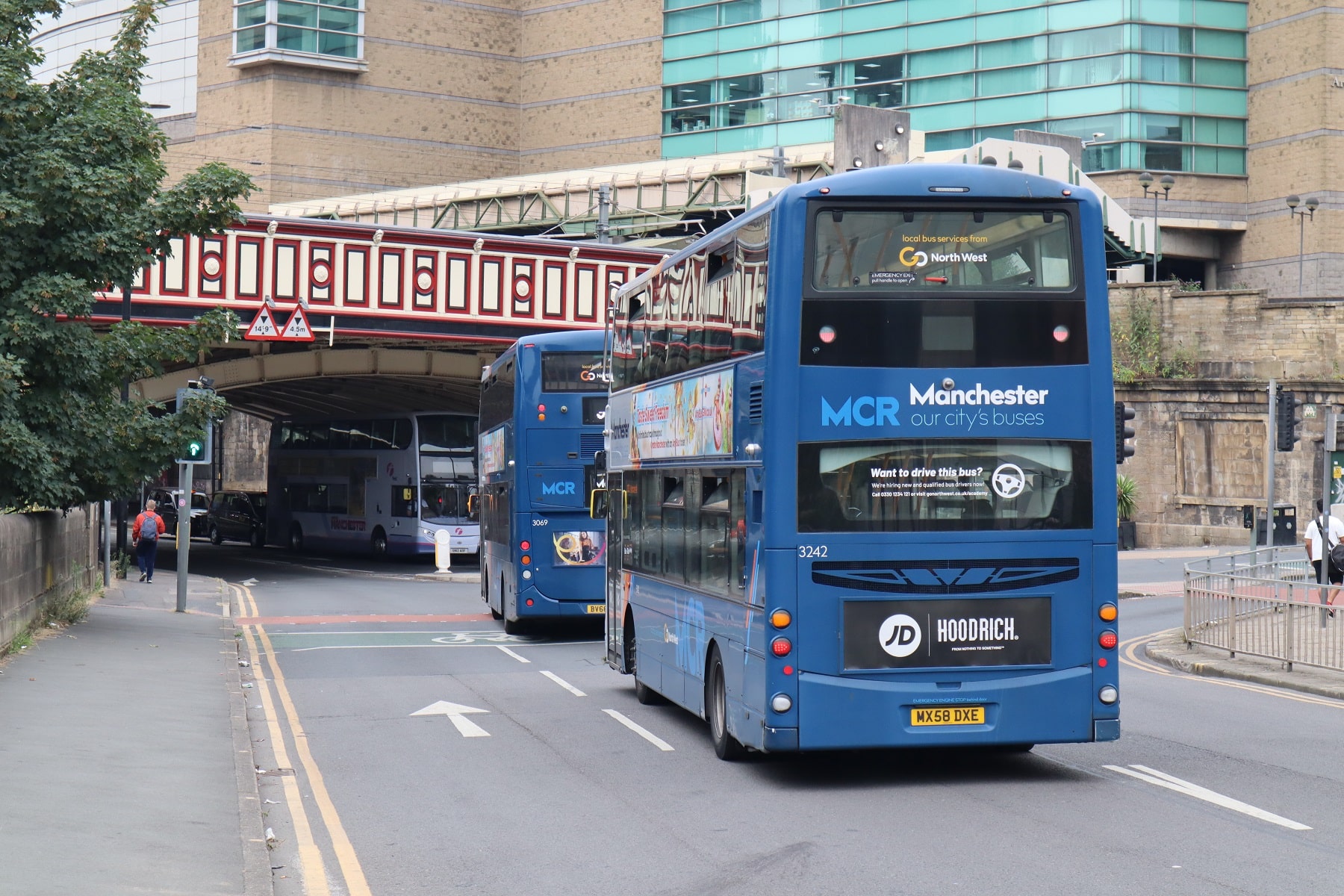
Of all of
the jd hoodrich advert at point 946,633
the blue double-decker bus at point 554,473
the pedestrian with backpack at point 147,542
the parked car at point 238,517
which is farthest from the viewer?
the parked car at point 238,517

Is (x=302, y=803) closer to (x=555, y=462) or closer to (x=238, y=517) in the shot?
(x=555, y=462)

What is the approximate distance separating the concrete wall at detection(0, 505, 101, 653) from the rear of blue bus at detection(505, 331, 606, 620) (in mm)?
6209

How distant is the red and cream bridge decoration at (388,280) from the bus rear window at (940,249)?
24938mm

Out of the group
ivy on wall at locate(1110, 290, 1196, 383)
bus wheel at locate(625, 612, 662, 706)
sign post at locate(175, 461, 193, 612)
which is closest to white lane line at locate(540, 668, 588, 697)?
bus wheel at locate(625, 612, 662, 706)

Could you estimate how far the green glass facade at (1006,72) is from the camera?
5666 cm

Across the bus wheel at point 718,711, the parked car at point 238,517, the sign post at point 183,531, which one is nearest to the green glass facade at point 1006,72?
the parked car at point 238,517

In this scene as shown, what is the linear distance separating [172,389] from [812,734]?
34106 millimetres

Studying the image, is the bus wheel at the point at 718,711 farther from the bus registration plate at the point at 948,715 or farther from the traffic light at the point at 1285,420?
the traffic light at the point at 1285,420

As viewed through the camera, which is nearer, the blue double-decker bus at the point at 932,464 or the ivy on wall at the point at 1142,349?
the blue double-decker bus at the point at 932,464

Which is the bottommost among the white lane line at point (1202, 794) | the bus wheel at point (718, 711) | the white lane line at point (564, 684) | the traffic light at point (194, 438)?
the white lane line at point (564, 684)

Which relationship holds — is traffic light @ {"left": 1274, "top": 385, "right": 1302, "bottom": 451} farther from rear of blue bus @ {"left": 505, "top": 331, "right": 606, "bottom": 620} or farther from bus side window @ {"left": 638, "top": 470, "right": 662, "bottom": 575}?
bus side window @ {"left": 638, "top": 470, "right": 662, "bottom": 575}

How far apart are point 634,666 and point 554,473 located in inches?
262

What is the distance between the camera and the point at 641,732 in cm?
1386

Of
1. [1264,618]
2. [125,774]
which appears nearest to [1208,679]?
[1264,618]
